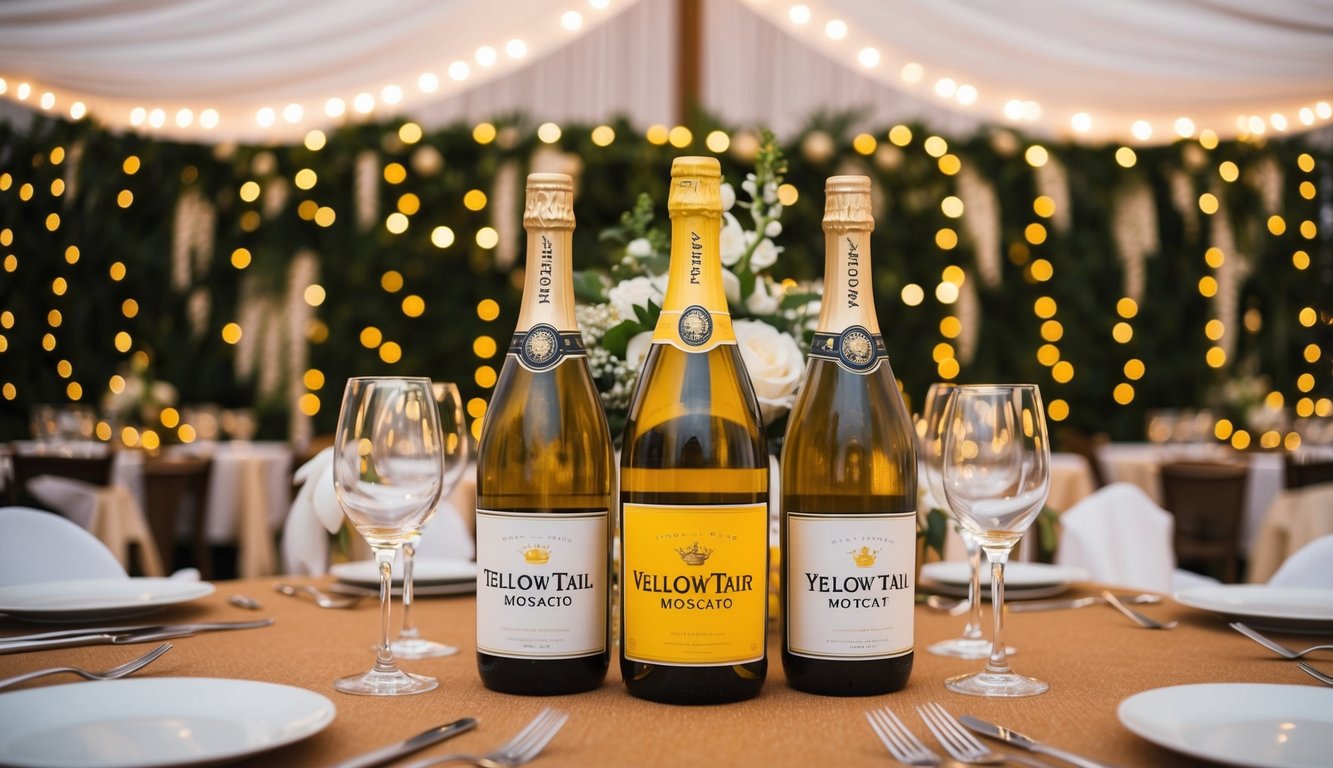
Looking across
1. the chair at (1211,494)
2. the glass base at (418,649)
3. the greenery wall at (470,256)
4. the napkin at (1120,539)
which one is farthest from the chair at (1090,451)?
the glass base at (418,649)

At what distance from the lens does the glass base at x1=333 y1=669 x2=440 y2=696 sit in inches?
36.4

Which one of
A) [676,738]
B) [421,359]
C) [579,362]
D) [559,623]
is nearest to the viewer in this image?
[676,738]

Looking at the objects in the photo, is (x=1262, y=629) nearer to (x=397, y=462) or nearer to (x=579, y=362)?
(x=579, y=362)

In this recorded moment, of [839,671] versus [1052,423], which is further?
[1052,423]

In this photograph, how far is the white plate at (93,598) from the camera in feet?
4.00

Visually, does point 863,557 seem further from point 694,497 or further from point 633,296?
point 633,296

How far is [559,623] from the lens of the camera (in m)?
0.93

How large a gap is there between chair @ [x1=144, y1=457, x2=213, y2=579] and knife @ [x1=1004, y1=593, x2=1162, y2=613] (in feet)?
12.9

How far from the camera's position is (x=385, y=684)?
935 millimetres

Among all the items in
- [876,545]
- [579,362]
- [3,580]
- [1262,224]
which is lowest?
[3,580]

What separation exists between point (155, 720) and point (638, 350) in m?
0.56

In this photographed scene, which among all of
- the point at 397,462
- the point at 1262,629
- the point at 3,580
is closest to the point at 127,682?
the point at 397,462

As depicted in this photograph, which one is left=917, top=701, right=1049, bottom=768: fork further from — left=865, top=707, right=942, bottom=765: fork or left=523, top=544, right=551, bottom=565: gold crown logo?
left=523, top=544, right=551, bottom=565: gold crown logo

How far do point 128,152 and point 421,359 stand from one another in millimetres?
1843
